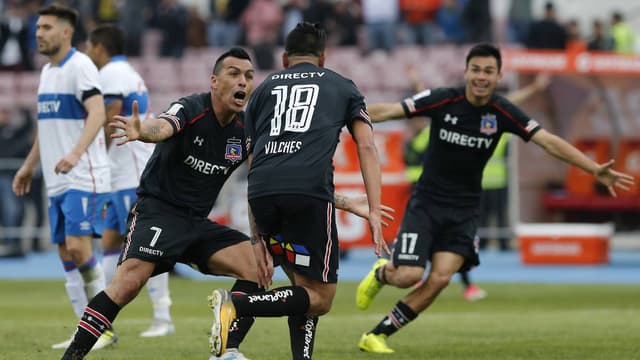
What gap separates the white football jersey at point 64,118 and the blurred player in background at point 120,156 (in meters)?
0.80

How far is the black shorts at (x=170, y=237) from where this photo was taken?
27.9 feet

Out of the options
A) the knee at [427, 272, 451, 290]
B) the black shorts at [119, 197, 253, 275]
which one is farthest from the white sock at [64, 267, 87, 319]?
the knee at [427, 272, 451, 290]

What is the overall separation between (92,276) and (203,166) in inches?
101

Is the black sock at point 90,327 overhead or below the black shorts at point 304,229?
below

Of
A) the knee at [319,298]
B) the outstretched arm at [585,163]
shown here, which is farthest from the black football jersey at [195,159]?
the outstretched arm at [585,163]

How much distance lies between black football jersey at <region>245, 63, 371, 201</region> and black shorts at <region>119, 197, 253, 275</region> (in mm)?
832

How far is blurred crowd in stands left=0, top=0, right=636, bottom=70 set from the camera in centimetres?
2703

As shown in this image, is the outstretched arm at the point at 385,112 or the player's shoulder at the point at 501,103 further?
the player's shoulder at the point at 501,103

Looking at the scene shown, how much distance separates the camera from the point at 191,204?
8.76m

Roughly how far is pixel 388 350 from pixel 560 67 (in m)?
12.6

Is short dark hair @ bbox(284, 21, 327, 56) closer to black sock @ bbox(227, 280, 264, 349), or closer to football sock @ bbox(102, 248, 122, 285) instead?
black sock @ bbox(227, 280, 264, 349)

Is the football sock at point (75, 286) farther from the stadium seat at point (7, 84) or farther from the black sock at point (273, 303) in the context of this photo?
the stadium seat at point (7, 84)

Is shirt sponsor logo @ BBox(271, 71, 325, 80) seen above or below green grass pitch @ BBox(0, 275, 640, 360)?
above

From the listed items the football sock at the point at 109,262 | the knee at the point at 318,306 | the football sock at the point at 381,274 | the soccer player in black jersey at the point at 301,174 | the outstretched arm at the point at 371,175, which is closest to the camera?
the outstretched arm at the point at 371,175
